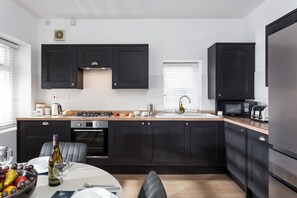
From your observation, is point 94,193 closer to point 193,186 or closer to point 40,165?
point 40,165

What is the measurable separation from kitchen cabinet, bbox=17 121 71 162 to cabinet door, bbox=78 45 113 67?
1035 mm

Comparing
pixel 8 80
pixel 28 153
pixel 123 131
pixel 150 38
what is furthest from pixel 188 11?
pixel 28 153

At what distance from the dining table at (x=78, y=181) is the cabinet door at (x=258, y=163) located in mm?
1578

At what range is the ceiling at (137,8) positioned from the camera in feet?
10.5

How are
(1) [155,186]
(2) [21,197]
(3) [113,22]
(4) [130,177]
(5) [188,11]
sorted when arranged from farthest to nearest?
(3) [113,22] → (5) [188,11] → (4) [130,177] → (1) [155,186] → (2) [21,197]

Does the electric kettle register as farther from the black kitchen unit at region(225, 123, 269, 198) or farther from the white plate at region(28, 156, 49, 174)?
the black kitchen unit at region(225, 123, 269, 198)

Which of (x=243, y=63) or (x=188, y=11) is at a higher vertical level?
(x=188, y=11)

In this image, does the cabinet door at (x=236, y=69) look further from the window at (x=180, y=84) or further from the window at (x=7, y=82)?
the window at (x=7, y=82)

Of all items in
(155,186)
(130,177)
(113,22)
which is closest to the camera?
(155,186)

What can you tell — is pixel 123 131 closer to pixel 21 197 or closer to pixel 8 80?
pixel 8 80

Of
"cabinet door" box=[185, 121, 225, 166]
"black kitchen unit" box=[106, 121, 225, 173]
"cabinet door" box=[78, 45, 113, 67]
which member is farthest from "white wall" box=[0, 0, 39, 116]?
"cabinet door" box=[185, 121, 225, 166]

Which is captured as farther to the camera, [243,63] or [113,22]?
[113,22]

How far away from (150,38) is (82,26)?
1.25 metres

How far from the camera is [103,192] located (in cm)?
107
